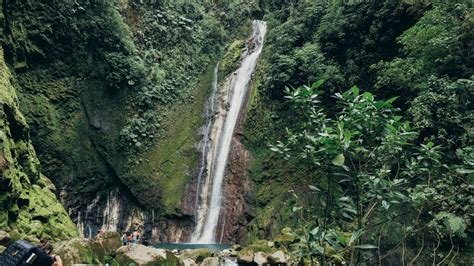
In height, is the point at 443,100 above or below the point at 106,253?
above

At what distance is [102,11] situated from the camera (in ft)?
60.2

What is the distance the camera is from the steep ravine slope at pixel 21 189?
996cm

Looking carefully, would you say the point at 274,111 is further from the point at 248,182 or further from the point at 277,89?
the point at 248,182

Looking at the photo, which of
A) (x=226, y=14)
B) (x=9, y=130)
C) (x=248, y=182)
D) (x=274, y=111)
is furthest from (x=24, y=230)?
(x=226, y=14)

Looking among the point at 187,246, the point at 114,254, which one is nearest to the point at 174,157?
the point at 187,246

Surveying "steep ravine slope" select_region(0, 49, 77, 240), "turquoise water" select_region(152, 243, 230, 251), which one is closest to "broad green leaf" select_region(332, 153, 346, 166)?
"steep ravine slope" select_region(0, 49, 77, 240)

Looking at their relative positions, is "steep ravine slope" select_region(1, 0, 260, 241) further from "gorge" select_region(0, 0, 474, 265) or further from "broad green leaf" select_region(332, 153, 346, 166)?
"broad green leaf" select_region(332, 153, 346, 166)

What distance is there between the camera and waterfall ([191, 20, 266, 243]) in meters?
17.2

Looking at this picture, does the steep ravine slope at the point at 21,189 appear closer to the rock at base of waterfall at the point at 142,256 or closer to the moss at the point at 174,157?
the rock at base of waterfall at the point at 142,256

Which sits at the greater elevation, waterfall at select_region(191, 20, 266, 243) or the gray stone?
waterfall at select_region(191, 20, 266, 243)

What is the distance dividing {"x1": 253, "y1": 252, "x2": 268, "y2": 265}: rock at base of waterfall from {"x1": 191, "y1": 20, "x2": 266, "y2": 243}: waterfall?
6714 mm

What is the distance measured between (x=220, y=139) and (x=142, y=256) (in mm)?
11749

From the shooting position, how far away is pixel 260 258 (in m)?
10.1

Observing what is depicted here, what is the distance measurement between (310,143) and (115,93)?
17262 millimetres
